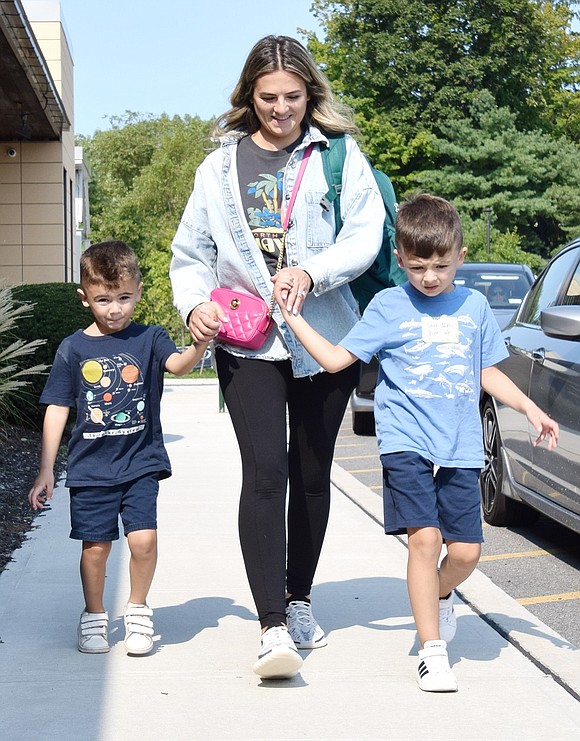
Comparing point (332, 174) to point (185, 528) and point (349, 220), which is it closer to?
point (349, 220)

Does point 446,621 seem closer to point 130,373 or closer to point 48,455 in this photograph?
point 130,373

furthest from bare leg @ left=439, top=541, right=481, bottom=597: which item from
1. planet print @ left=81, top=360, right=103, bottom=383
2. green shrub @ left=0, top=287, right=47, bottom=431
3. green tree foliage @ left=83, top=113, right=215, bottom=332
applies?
green tree foliage @ left=83, top=113, right=215, bottom=332

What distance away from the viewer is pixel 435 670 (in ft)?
12.8

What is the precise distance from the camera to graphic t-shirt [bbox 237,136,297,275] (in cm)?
417

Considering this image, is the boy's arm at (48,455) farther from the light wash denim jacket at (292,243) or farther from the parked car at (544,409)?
the parked car at (544,409)

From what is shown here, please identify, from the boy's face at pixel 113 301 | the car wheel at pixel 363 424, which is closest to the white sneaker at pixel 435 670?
the boy's face at pixel 113 301

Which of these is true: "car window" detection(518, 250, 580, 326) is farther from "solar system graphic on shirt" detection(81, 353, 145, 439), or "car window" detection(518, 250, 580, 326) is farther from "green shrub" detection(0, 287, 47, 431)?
"green shrub" detection(0, 287, 47, 431)

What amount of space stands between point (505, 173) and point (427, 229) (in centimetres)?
4744

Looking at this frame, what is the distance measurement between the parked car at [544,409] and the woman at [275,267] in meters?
1.48

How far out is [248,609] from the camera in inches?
200

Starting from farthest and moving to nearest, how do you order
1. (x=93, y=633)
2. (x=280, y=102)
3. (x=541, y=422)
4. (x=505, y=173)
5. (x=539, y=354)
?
(x=505, y=173), (x=539, y=354), (x=93, y=633), (x=280, y=102), (x=541, y=422)

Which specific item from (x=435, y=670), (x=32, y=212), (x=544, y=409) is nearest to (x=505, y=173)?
(x=32, y=212)

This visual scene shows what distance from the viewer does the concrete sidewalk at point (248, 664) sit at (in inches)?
142

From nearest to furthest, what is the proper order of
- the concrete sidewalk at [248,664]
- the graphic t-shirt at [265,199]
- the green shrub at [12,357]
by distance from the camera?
the concrete sidewalk at [248,664]
the graphic t-shirt at [265,199]
the green shrub at [12,357]
